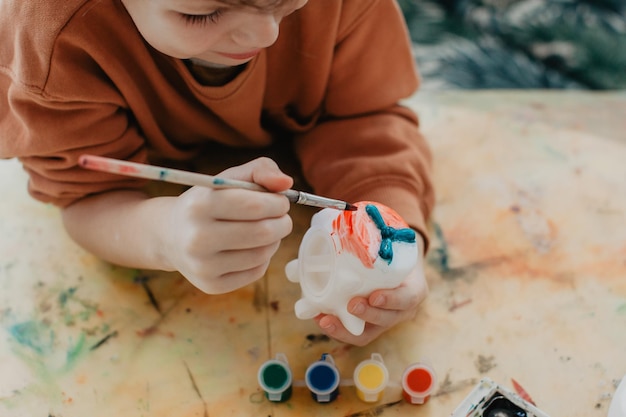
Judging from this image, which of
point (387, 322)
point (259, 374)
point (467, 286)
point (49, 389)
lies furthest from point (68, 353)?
point (467, 286)

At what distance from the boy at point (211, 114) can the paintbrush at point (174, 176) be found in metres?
0.01

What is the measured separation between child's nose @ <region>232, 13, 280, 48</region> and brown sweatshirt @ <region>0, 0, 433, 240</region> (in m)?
0.16

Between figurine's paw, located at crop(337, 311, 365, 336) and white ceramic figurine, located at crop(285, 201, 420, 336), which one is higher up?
white ceramic figurine, located at crop(285, 201, 420, 336)

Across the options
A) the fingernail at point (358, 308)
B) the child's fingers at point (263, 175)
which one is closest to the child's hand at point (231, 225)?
the child's fingers at point (263, 175)

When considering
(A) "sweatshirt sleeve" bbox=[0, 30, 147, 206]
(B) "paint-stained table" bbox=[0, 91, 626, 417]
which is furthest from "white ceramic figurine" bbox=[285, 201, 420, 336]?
(A) "sweatshirt sleeve" bbox=[0, 30, 147, 206]

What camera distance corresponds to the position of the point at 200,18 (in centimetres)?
57

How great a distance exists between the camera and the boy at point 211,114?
0.60m

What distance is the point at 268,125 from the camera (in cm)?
95

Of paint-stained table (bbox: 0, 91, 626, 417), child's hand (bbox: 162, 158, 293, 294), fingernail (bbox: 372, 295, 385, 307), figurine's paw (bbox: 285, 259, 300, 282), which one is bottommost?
paint-stained table (bbox: 0, 91, 626, 417)

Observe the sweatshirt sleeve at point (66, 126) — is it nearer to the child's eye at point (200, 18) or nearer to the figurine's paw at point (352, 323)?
the child's eye at point (200, 18)

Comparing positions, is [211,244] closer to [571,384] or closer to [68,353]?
[68,353]

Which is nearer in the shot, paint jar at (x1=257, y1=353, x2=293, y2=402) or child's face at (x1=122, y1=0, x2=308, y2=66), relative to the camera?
child's face at (x1=122, y1=0, x2=308, y2=66)

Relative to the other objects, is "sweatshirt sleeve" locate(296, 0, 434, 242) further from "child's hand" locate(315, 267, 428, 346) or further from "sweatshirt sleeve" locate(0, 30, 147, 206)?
"sweatshirt sleeve" locate(0, 30, 147, 206)

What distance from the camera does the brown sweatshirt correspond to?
0.66 meters
